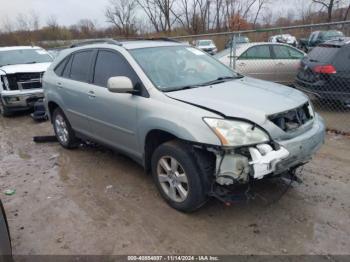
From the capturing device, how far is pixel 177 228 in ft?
10.7

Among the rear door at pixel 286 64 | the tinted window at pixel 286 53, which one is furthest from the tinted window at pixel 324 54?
the tinted window at pixel 286 53

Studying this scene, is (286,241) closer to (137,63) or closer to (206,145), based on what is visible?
(206,145)

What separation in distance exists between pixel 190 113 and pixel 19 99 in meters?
6.71

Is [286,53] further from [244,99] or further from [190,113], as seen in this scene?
[190,113]

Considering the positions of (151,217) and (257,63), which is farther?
(257,63)

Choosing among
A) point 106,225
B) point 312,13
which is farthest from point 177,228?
point 312,13

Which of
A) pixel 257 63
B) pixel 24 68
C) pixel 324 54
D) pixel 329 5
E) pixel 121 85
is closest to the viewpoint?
pixel 121 85

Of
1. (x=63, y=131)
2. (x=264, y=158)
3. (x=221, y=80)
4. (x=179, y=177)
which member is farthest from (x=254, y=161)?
(x=63, y=131)

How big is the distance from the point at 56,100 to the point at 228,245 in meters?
3.92

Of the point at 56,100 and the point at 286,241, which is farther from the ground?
the point at 56,100

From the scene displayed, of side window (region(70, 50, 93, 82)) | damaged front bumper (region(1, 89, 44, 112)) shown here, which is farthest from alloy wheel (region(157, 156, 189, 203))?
damaged front bumper (region(1, 89, 44, 112))

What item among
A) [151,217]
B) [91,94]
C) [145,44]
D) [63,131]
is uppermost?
[145,44]

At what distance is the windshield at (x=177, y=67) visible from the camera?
381 cm

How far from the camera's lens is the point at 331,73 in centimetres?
670
